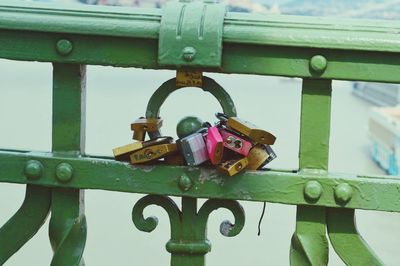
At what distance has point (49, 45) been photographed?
35.2 inches

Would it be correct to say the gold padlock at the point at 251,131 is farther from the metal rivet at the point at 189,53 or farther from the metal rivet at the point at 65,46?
the metal rivet at the point at 65,46

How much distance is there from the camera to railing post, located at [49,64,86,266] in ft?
2.98

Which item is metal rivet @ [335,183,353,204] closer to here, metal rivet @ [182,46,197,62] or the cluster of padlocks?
the cluster of padlocks

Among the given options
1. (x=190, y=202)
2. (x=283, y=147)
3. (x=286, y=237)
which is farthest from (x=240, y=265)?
(x=283, y=147)

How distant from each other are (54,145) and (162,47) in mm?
172

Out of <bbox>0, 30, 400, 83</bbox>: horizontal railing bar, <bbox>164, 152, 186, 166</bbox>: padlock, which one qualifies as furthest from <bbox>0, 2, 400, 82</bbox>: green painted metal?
<bbox>164, 152, 186, 166</bbox>: padlock

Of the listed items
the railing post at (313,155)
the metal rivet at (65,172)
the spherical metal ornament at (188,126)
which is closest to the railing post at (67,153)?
the metal rivet at (65,172)

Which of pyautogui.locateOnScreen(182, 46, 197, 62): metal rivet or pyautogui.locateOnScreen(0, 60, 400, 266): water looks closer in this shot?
pyautogui.locateOnScreen(182, 46, 197, 62): metal rivet

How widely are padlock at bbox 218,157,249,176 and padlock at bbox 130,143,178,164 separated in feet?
0.19

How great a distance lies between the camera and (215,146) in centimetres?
87

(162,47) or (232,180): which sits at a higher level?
(162,47)

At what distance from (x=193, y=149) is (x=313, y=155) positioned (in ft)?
0.42

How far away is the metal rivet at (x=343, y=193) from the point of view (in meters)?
0.85

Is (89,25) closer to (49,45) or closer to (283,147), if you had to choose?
(49,45)
